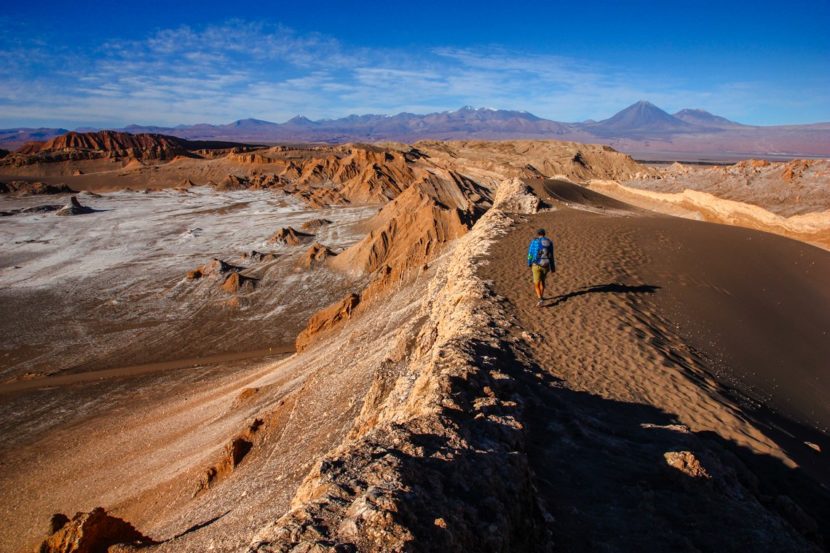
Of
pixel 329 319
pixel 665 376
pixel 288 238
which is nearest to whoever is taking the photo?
pixel 665 376

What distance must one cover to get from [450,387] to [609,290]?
5797mm

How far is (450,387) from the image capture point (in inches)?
172

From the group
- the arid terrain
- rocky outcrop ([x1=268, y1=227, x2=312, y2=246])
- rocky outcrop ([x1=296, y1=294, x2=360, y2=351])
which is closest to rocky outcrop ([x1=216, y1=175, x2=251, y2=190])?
rocky outcrop ([x1=268, y1=227, x2=312, y2=246])

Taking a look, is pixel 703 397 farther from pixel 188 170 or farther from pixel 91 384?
pixel 188 170

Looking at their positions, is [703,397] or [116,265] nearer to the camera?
[703,397]

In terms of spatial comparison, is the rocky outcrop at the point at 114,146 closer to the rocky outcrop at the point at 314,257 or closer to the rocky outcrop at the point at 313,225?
the rocky outcrop at the point at 313,225

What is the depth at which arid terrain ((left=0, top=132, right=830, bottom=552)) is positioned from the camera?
3.21 m

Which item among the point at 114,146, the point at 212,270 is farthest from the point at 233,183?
the point at 114,146

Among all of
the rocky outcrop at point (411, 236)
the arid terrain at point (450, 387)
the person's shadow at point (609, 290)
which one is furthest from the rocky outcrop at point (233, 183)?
the person's shadow at point (609, 290)

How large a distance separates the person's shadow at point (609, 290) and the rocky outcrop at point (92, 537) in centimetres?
661

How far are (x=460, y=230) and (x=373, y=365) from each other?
13.4 metres

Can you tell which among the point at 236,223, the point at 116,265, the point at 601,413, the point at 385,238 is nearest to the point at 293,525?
the point at 601,413

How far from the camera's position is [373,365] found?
328 inches

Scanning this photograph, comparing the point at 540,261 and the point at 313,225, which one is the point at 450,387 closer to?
the point at 540,261
